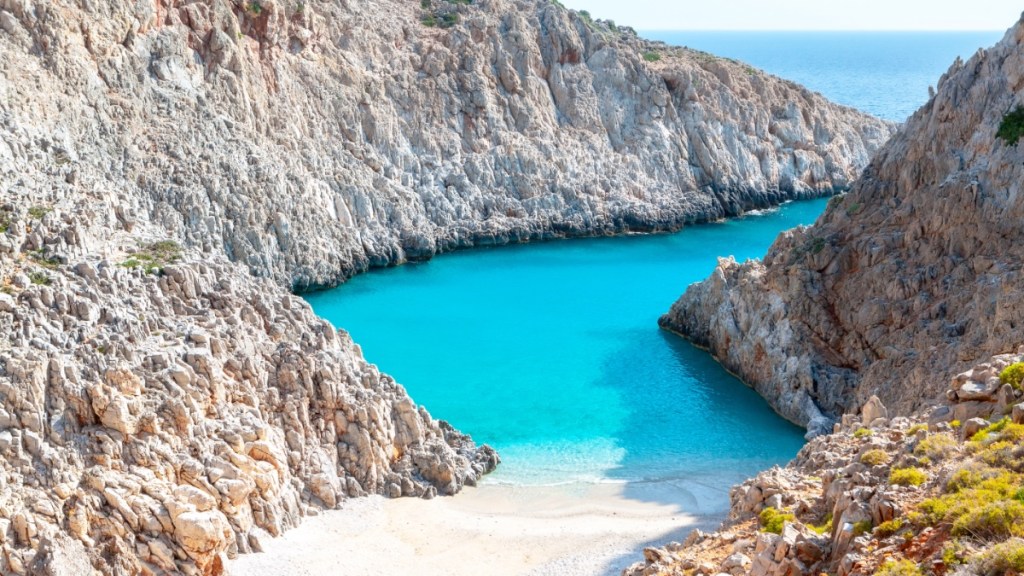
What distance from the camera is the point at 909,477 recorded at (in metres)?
20.7

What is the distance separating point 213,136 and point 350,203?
11958 millimetres

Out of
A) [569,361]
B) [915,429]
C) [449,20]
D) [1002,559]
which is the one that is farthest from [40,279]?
[449,20]

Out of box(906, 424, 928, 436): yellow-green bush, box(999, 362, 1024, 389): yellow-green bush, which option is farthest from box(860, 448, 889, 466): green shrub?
box(999, 362, 1024, 389): yellow-green bush

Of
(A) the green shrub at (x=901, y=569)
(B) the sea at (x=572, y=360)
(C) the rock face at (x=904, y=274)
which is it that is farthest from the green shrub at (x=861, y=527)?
(B) the sea at (x=572, y=360)

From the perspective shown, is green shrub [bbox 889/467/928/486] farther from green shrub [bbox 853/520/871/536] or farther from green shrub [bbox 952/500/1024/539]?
green shrub [bbox 952/500/1024/539]

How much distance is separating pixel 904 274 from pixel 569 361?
17937 mm

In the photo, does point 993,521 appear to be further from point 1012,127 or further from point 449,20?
point 449,20

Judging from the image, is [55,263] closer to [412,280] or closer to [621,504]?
[621,504]

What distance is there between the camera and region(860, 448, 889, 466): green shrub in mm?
23062

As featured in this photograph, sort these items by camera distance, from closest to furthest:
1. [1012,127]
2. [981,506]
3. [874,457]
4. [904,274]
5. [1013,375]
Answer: [981,506], [874,457], [1013,375], [1012,127], [904,274]

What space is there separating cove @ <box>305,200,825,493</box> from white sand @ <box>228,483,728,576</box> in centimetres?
163

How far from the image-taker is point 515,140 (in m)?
85.2

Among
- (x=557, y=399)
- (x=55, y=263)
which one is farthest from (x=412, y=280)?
(x=55, y=263)

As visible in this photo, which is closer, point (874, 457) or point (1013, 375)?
point (874, 457)
